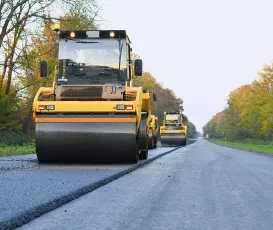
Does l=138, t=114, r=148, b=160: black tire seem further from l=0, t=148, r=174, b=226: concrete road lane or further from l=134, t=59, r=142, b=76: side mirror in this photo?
l=0, t=148, r=174, b=226: concrete road lane

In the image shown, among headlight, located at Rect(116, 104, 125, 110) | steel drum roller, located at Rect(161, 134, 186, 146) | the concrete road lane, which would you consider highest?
headlight, located at Rect(116, 104, 125, 110)

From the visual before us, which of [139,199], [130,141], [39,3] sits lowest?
[139,199]

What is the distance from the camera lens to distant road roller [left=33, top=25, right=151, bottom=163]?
1170 centimetres

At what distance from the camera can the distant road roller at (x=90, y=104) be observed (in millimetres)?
11703

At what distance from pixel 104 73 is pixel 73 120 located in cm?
219

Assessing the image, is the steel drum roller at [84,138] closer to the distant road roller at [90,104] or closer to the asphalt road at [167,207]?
the distant road roller at [90,104]

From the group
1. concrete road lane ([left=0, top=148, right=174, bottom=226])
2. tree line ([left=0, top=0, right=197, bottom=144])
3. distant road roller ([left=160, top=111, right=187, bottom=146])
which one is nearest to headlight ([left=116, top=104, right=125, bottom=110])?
concrete road lane ([left=0, top=148, right=174, bottom=226])

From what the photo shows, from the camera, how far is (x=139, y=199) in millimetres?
6738

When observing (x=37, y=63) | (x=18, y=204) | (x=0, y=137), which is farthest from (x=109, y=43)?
(x=0, y=137)

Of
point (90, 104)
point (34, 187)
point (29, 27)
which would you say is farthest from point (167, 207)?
point (29, 27)

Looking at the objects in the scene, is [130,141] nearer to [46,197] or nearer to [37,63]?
[46,197]

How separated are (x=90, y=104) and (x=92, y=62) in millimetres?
2008

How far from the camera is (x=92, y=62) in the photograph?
1338 centimetres

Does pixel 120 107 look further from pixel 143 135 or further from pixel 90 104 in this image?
pixel 143 135
